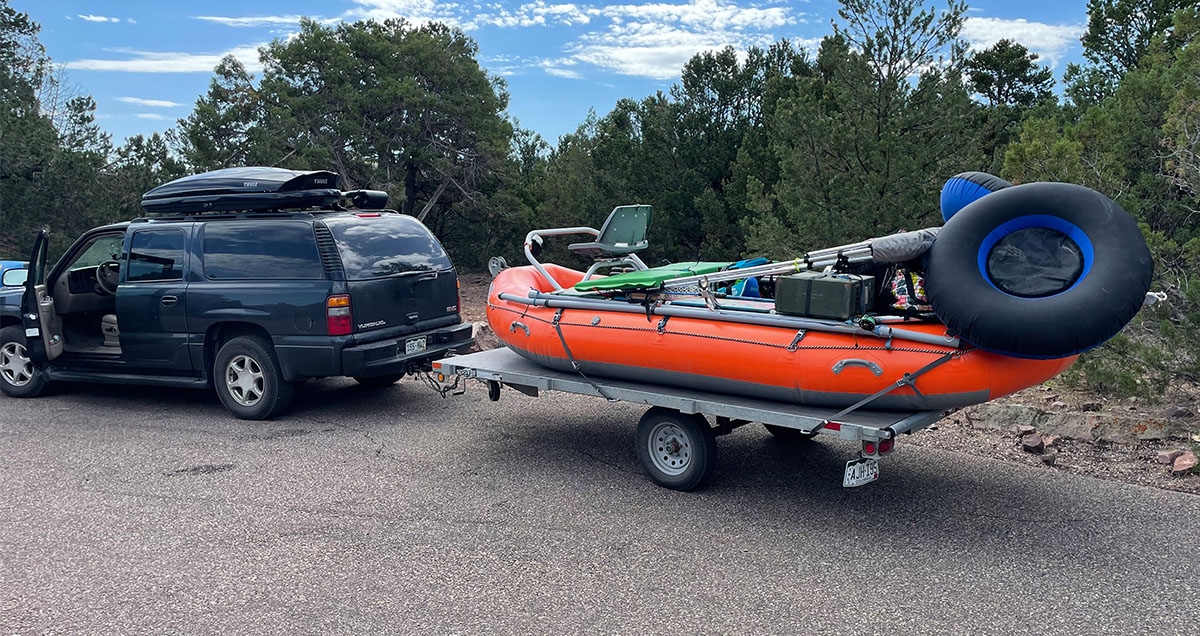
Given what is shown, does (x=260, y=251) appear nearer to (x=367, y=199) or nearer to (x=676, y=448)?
(x=367, y=199)

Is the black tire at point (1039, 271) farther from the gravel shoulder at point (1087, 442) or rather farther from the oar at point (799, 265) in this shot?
the gravel shoulder at point (1087, 442)

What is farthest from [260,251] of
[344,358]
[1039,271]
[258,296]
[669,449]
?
[1039,271]

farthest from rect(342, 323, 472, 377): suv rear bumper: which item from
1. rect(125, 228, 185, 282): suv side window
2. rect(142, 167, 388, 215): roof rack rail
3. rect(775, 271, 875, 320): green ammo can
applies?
rect(775, 271, 875, 320): green ammo can

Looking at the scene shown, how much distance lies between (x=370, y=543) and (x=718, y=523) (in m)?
2.01

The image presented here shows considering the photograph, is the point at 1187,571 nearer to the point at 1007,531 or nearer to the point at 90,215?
the point at 1007,531

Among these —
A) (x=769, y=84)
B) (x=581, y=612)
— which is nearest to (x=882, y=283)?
(x=581, y=612)

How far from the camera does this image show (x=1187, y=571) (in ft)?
14.9

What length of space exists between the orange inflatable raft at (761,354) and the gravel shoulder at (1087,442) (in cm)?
165

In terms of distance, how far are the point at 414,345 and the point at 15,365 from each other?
4454mm

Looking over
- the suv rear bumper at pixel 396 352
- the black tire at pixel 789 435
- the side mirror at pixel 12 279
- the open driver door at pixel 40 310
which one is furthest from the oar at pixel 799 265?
the side mirror at pixel 12 279

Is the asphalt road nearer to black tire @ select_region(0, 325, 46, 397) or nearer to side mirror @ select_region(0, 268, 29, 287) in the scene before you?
black tire @ select_region(0, 325, 46, 397)

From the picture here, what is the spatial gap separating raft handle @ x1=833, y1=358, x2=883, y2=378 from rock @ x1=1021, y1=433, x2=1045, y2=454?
97.8 inches

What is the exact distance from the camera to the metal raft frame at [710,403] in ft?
16.2

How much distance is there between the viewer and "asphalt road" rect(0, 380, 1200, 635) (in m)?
4.18
